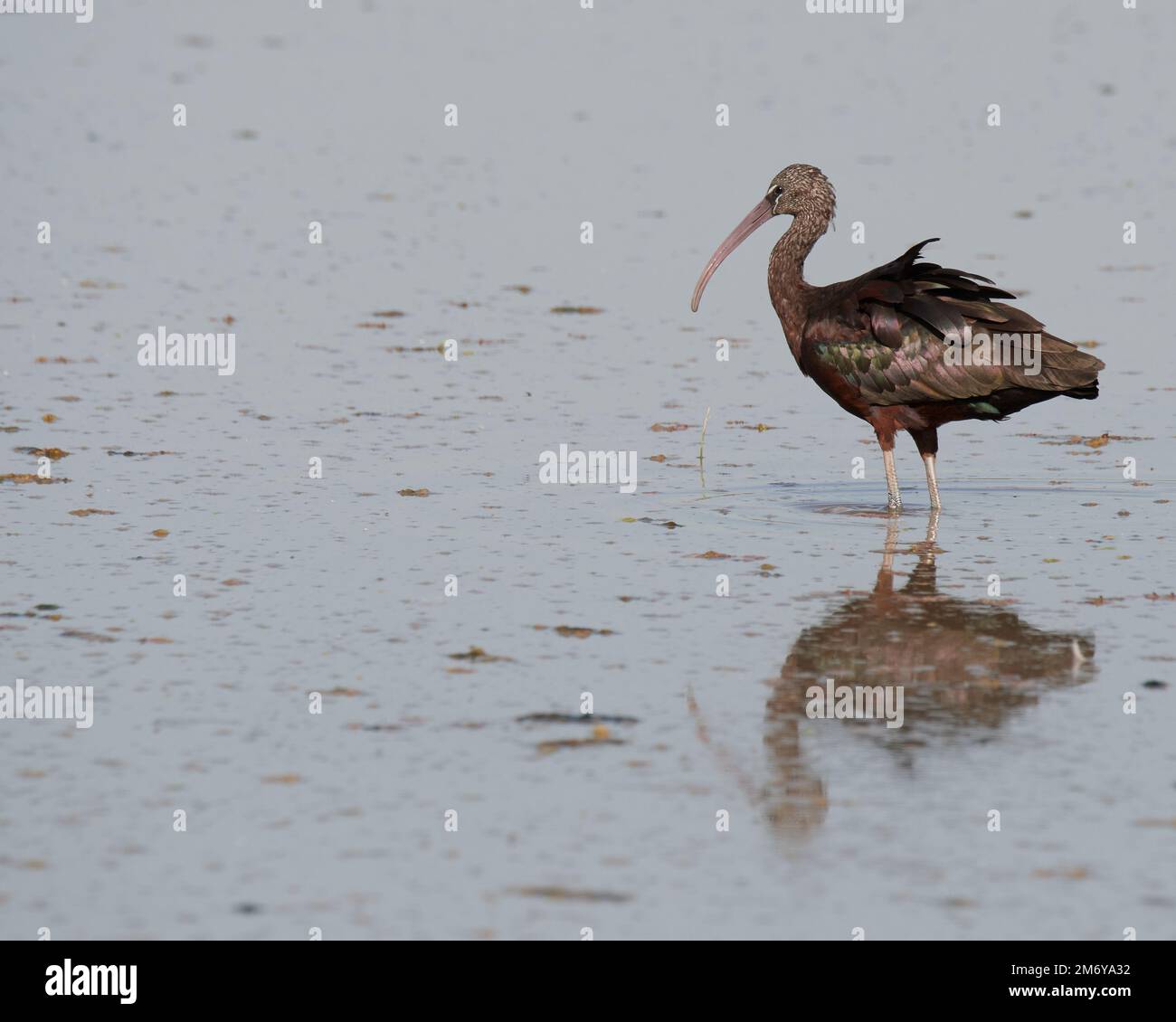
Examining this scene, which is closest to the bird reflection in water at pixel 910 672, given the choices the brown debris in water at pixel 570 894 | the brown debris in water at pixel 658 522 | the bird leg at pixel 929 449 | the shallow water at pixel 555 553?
the shallow water at pixel 555 553

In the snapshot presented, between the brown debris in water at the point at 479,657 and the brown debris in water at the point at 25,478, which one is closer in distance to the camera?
the brown debris in water at the point at 479,657

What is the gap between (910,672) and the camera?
934 cm

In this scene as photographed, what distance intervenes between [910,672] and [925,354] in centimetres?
385

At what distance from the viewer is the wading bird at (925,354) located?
1253 centimetres

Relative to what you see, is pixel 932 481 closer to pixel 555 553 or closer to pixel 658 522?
pixel 658 522

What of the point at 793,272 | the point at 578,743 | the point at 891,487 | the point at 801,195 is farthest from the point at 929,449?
the point at 578,743

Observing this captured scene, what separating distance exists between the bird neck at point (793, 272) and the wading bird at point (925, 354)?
3 cm

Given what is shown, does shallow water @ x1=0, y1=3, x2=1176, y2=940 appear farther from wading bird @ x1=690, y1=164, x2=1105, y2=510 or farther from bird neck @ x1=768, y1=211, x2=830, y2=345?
bird neck @ x1=768, y1=211, x2=830, y2=345

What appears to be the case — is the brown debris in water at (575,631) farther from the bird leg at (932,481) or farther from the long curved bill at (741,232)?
the long curved bill at (741,232)

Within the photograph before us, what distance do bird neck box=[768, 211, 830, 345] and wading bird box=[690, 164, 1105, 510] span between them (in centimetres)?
3

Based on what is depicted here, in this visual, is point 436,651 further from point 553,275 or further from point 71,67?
point 71,67

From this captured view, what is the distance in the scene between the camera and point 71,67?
32.9 metres
